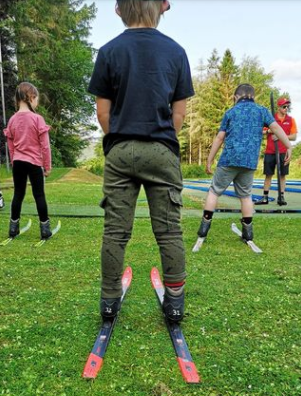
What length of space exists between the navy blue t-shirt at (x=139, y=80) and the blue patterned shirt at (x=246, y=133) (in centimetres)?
205

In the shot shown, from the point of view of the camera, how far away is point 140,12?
6.93 ft

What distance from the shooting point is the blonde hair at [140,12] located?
2.10m

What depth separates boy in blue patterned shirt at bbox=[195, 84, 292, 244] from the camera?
402 centimetres

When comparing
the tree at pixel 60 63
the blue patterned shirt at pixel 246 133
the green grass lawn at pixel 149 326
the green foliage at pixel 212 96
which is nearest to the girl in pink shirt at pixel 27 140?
the green grass lawn at pixel 149 326

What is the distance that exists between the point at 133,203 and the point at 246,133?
227 centimetres

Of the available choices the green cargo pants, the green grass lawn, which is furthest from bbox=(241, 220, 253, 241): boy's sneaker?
the green cargo pants

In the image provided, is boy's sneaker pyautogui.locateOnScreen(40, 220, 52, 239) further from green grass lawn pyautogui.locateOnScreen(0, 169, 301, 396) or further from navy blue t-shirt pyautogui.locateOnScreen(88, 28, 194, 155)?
navy blue t-shirt pyautogui.locateOnScreen(88, 28, 194, 155)

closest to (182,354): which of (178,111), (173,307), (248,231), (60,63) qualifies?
(173,307)

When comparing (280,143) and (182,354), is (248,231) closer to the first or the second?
(182,354)

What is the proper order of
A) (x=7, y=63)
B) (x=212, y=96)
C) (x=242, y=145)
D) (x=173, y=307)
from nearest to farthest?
(x=173, y=307)
(x=242, y=145)
(x=7, y=63)
(x=212, y=96)

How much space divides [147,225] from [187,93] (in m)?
3.45

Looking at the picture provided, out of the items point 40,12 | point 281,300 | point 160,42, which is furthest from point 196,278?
point 40,12

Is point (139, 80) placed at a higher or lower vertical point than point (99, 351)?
higher

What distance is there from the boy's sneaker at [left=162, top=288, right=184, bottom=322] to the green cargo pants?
0.10m
